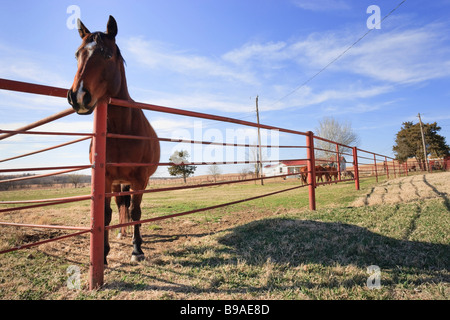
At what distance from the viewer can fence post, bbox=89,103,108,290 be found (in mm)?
1667

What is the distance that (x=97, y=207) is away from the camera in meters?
1.70

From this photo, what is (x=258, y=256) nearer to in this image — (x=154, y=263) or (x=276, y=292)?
(x=276, y=292)

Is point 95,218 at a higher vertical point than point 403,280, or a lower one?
higher

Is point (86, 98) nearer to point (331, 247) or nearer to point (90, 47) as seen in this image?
point (90, 47)

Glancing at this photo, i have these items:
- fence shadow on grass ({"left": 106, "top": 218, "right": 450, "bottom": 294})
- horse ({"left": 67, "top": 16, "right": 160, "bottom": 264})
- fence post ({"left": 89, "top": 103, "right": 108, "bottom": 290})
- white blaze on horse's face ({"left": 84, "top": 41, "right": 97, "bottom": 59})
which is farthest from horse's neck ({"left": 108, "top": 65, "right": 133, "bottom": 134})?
fence shadow on grass ({"left": 106, "top": 218, "right": 450, "bottom": 294})

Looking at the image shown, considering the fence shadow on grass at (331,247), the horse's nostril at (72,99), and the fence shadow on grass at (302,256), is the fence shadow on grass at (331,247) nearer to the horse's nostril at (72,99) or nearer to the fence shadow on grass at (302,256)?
the fence shadow on grass at (302,256)

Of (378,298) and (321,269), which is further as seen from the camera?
(321,269)

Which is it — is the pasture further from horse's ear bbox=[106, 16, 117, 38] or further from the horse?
horse's ear bbox=[106, 16, 117, 38]

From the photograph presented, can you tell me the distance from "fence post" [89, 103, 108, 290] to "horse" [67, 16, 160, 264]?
22 centimetres

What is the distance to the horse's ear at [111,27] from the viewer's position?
7.93 ft

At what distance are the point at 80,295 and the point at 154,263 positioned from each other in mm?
664

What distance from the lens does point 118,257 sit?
2590mm

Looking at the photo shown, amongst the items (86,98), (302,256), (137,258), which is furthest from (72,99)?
(302,256)
